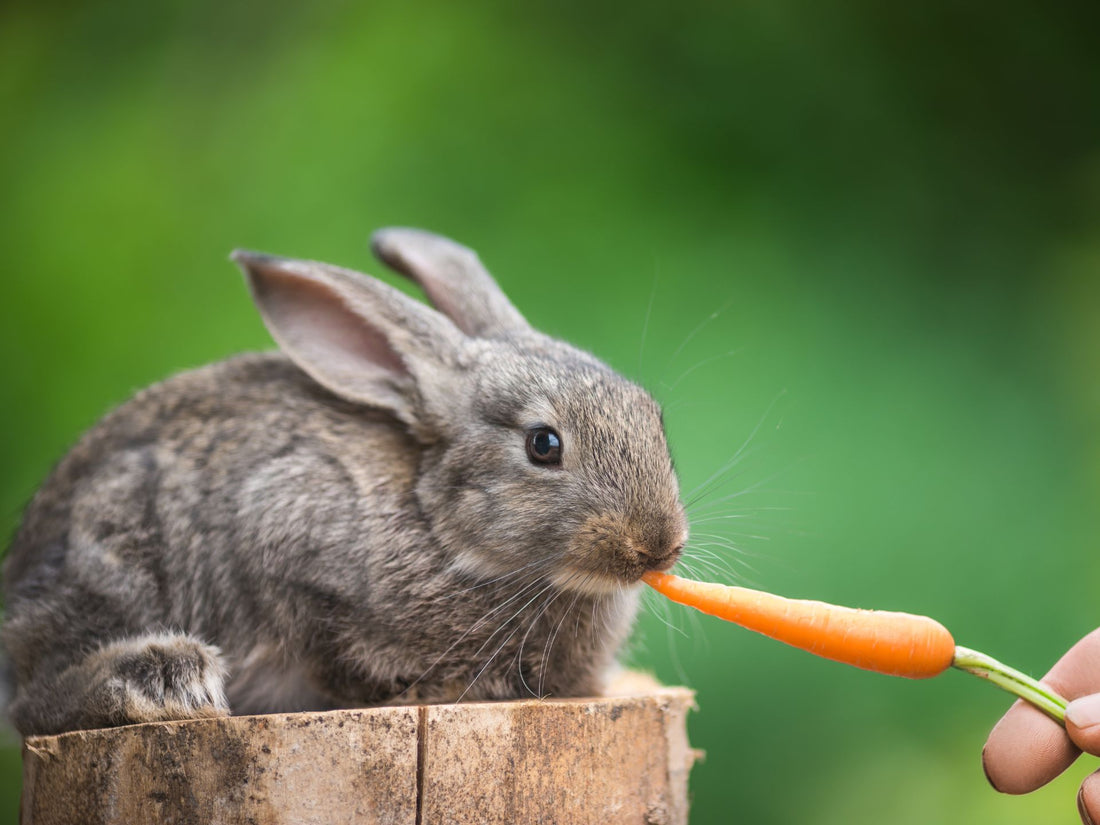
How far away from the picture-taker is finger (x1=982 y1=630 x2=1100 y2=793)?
7.07ft

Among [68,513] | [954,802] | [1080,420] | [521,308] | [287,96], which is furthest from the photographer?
[287,96]

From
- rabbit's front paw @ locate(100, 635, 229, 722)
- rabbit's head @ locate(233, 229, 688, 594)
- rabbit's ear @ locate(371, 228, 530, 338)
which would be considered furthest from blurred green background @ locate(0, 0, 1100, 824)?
rabbit's front paw @ locate(100, 635, 229, 722)

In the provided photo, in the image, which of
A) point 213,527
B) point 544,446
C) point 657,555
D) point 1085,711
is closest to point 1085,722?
point 1085,711

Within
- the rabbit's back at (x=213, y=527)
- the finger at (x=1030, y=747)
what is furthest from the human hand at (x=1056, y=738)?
the rabbit's back at (x=213, y=527)

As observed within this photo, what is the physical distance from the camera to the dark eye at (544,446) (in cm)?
258

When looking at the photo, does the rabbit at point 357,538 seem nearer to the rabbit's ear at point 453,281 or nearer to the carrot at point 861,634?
the carrot at point 861,634

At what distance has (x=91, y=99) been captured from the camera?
5.05 m

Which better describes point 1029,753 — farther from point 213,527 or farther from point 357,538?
point 213,527

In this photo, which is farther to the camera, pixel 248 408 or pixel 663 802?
pixel 248 408

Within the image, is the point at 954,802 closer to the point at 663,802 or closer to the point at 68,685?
the point at 663,802

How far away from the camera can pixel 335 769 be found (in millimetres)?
2062

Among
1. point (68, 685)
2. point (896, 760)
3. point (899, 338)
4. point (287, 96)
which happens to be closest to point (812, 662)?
point (896, 760)

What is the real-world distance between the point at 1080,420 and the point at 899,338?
79cm

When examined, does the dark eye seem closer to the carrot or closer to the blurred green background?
the carrot
